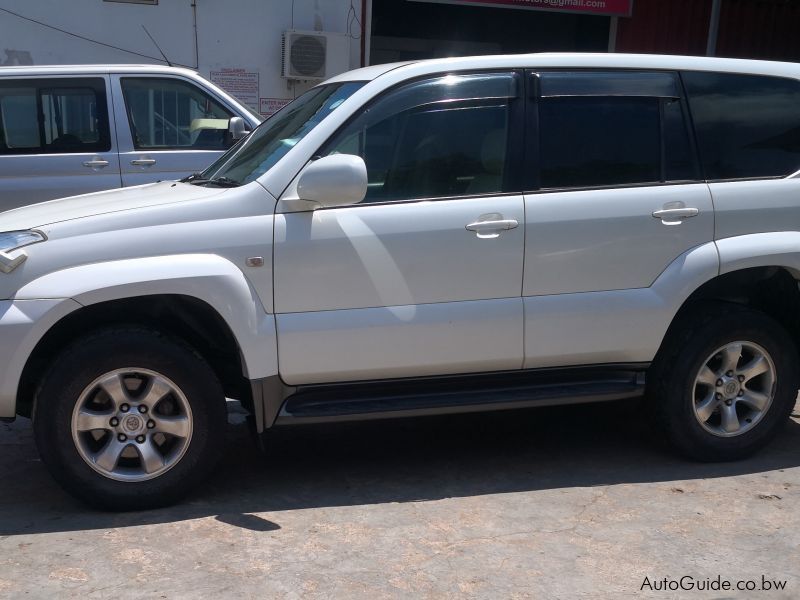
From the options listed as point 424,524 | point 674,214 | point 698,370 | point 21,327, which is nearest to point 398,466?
point 424,524

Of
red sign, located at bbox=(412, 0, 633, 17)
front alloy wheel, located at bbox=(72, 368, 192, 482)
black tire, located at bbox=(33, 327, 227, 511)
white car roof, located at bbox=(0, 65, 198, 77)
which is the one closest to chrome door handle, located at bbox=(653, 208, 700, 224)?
black tire, located at bbox=(33, 327, 227, 511)

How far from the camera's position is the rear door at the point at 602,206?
4.52 m

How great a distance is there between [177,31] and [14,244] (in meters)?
8.32

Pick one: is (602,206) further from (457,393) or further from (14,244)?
(14,244)

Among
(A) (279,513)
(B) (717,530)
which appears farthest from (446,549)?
(B) (717,530)

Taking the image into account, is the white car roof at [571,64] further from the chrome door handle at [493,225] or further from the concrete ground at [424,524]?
the concrete ground at [424,524]

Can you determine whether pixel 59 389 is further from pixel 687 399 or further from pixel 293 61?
pixel 293 61

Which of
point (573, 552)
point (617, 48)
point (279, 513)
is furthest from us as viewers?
point (617, 48)

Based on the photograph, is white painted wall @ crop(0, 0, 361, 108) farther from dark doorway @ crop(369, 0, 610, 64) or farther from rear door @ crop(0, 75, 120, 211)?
rear door @ crop(0, 75, 120, 211)

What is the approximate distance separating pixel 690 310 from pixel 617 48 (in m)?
9.90

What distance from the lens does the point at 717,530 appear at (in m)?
4.10

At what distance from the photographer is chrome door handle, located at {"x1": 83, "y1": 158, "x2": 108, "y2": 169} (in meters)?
7.61
